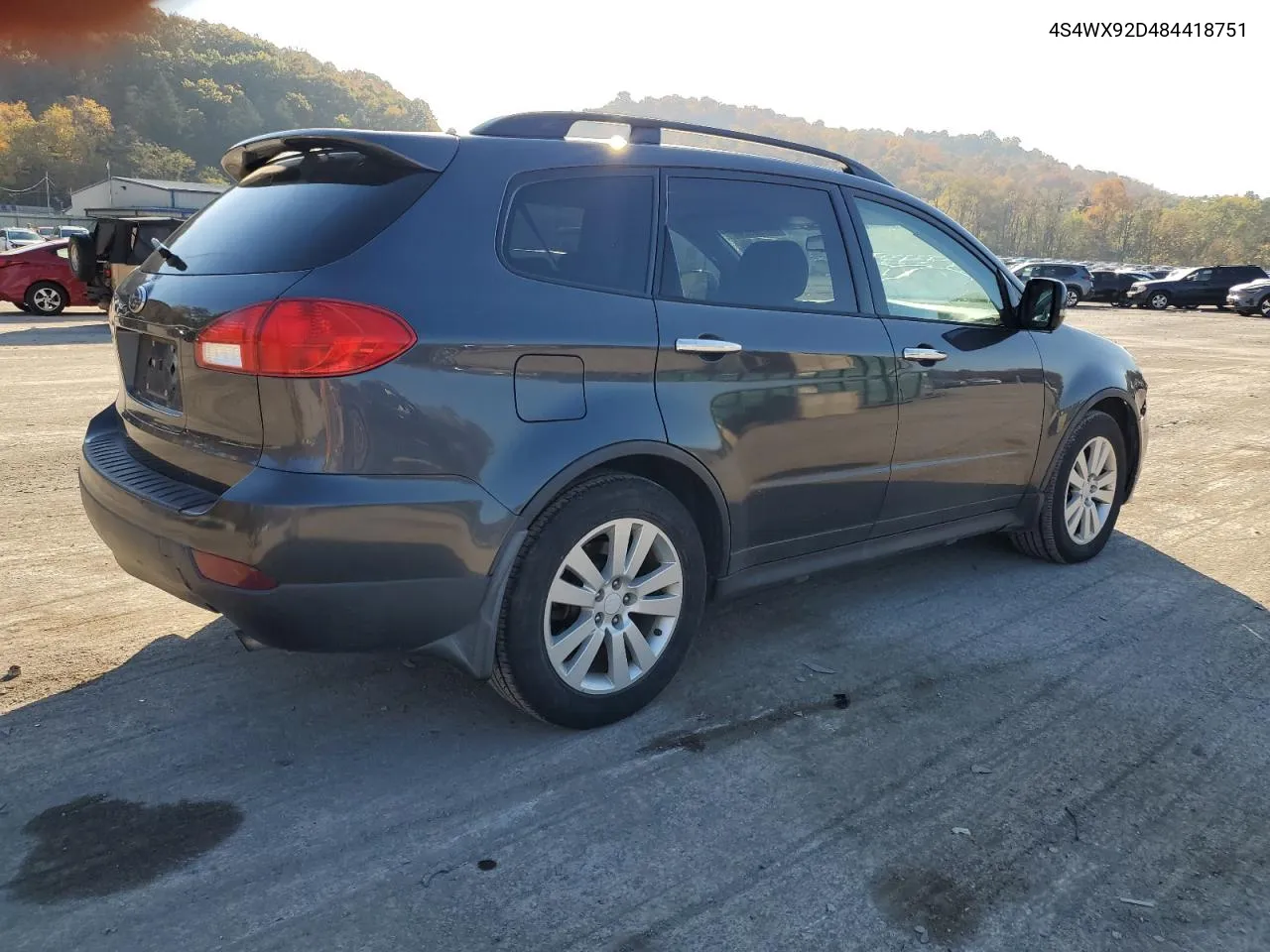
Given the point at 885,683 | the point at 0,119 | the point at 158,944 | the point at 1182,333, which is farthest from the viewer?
the point at 0,119

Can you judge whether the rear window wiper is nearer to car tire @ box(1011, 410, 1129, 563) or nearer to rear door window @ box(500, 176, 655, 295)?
rear door window @ box(500, 176, 655, 295)

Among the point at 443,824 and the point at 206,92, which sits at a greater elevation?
the point at 206,92

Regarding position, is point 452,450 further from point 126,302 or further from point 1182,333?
point 1182,333

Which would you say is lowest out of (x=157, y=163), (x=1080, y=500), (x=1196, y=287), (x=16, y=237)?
(x=16, y=237)

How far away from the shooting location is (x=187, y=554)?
107 inches

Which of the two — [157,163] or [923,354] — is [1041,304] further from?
[157,163]

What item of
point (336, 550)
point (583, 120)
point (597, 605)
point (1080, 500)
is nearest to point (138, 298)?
point (336, 550)

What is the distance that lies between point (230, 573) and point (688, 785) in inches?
54.3

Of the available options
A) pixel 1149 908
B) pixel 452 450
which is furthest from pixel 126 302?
pixel 1149 908

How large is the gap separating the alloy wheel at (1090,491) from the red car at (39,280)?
55.6 feet

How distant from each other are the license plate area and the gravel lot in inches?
38.8

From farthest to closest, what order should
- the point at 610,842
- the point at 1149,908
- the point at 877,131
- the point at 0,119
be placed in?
1. the point at 877,131
2. the point at 0,119
3. the point at 610,842
4. the point at 1149,908

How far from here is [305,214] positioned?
112 inches

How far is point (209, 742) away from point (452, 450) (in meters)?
1.22
